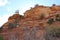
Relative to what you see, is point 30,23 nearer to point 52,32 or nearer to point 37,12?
point 37,12

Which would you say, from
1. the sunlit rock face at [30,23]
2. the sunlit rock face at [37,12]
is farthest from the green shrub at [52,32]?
the sunlit rock face at [37,12]

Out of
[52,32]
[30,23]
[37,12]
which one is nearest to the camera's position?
[52,32]

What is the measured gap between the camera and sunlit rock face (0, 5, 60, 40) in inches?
1853

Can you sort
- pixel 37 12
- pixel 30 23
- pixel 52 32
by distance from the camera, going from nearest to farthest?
pixel 52 32 → pixel 30 23 → pixel 37 12

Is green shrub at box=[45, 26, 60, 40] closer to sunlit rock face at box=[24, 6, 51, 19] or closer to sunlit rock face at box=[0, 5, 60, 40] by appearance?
sunlit rock face at box=[0, 5, 60, 40]

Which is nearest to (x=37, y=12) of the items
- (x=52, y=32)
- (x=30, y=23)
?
(x=30, y=23)

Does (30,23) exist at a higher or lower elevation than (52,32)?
higher

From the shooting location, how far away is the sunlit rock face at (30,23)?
4706cm

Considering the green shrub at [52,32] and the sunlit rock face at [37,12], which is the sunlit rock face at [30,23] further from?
the green shrub at [52,32]

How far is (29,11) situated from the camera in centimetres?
6259

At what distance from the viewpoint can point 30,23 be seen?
177ft

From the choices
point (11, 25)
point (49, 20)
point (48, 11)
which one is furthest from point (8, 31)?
point (48, 11)

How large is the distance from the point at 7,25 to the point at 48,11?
Result: 867 cm

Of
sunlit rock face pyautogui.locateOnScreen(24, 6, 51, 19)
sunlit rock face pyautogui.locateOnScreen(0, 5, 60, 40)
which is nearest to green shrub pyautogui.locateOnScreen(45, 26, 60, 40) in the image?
sunlit rock face pyautogui.locateOnScreen(0, 5, 60, 40)
